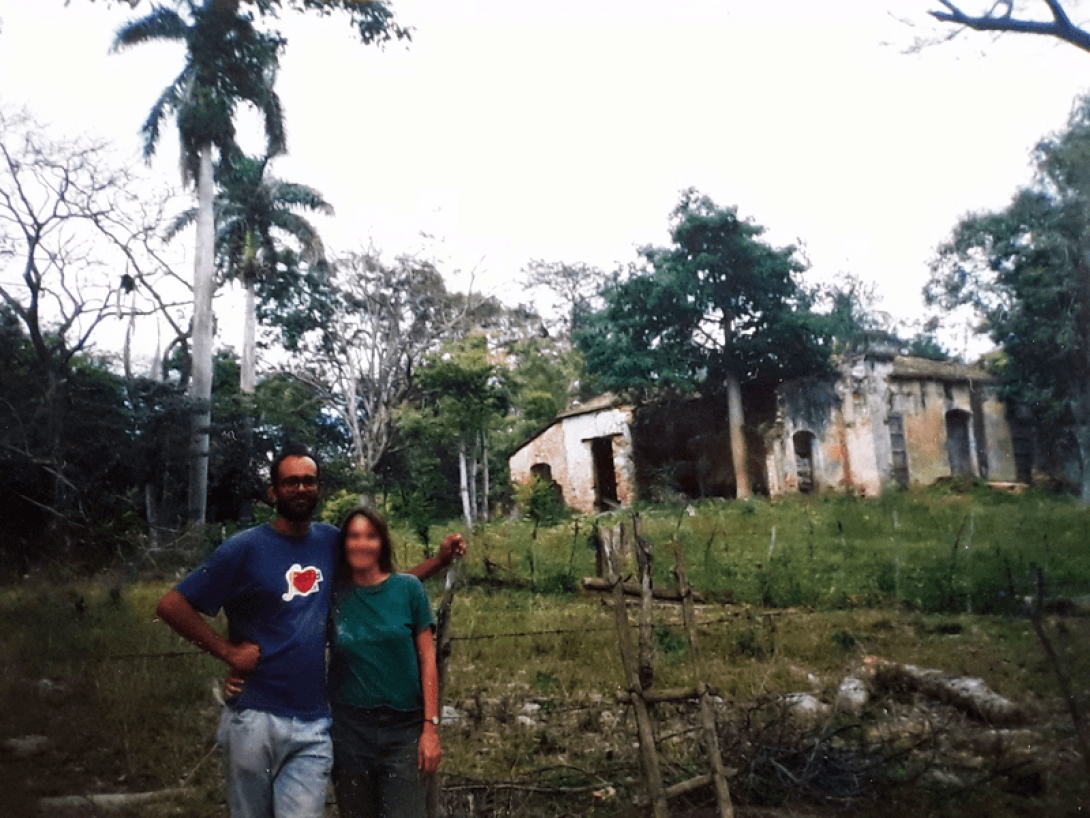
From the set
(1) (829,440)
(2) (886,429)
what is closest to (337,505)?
(1) (829,440)

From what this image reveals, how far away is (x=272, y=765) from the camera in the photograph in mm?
1991

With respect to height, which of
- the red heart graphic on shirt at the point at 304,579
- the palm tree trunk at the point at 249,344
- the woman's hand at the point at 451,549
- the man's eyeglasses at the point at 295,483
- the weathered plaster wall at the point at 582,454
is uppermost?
the palm tree trunk at the point at 249,344

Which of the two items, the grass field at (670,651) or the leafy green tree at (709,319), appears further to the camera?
the leafy green tree at (709,319)

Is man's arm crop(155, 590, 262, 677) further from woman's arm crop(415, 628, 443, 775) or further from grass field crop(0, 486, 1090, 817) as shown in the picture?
grass field crop(0, 486, 1090, 817)

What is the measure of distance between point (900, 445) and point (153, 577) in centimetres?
560

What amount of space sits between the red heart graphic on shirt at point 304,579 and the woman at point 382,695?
4.6 inches

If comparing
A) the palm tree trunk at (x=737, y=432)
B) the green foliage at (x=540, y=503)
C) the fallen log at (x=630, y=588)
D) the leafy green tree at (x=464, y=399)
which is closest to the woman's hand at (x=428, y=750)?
the fallen log at (x=630, y=588)

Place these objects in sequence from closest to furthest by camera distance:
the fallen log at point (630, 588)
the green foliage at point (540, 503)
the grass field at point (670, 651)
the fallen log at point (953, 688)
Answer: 1. the fallen log at point (630, 588)
2. the grass field at point (670, 651)
3. the fallen log at point (953, 688)
4. the green foliage at point (540, 503)

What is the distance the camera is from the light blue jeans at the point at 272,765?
1967 mm

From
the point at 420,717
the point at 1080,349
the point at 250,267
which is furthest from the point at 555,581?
the point at 420,717

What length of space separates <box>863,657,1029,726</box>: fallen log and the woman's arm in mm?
3023

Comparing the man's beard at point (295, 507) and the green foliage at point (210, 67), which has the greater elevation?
the green foliage at point (210, 67)

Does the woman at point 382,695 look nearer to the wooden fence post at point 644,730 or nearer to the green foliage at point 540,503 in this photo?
the wooden fence post at point 644,730

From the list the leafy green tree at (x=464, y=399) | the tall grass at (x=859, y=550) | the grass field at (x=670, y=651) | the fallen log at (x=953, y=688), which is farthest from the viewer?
the leafy green tree at (x=464, y=399)
